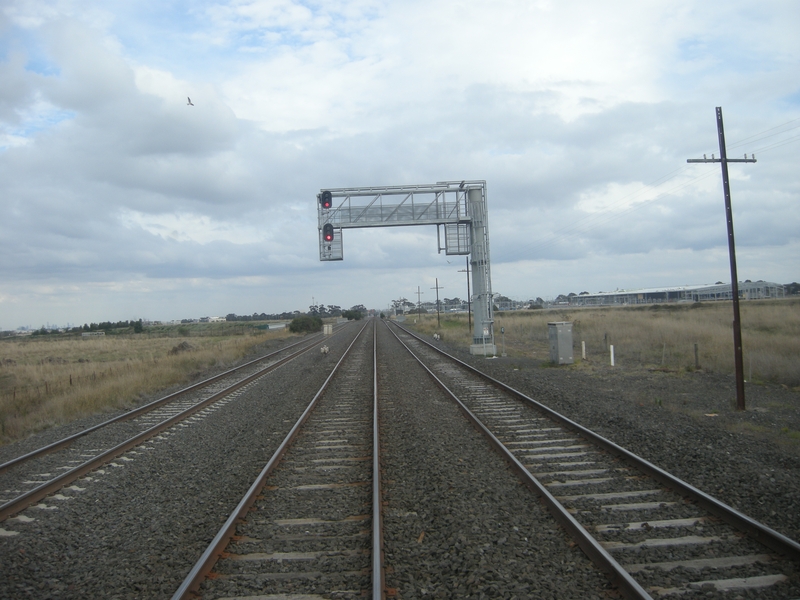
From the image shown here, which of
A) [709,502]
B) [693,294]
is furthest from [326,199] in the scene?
[693,294]

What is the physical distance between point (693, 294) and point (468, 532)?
162 metres

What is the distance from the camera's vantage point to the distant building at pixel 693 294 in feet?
429

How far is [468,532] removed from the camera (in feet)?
18.0

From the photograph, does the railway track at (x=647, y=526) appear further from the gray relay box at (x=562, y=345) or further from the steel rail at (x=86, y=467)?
the gray relay box at (x=562, y=345)

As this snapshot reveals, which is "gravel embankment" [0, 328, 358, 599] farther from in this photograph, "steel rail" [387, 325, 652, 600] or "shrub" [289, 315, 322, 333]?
"shrub" [289, 315, 322, 333]

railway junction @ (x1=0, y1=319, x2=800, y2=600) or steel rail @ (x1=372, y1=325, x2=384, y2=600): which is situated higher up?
steel rail @ (x1=372, y1=325, x2=384, y2=600)

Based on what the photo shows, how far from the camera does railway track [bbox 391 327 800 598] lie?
439 centimetres

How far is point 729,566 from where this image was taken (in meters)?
4.63

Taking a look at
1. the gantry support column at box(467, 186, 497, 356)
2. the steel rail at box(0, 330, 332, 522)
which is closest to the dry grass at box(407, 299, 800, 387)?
the gantry support column at box(467, 186, 497, 356)

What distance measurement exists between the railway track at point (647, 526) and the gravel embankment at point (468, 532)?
0.25 metres

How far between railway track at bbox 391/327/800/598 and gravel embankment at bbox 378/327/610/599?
0.25 m

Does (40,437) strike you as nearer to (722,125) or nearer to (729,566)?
(729,566)

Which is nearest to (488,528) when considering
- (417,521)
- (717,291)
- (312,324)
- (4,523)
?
(417,521)

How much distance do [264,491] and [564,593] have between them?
4.00 meters
